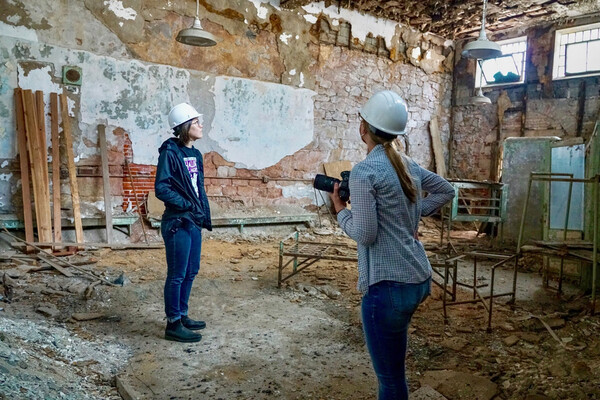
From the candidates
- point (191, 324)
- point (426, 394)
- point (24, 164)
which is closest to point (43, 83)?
point (24, 164)

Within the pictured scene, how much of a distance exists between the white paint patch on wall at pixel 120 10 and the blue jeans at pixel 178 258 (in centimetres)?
458

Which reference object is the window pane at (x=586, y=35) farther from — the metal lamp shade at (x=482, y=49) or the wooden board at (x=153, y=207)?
the wooden board at (x=153, y=207)

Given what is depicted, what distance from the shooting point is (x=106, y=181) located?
20.5ft

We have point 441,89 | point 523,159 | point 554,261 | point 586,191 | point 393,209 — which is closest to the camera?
point 393,209

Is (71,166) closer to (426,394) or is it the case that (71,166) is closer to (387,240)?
(426,394)

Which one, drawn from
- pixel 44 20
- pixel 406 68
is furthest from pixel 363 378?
pixel 406 68

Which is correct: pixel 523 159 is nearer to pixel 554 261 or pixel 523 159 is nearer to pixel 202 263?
pixel 554 261

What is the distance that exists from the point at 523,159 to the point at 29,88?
7.53 m

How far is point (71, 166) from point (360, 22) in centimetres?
624

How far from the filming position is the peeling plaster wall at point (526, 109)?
8898 millimetres

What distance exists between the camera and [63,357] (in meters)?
2.90

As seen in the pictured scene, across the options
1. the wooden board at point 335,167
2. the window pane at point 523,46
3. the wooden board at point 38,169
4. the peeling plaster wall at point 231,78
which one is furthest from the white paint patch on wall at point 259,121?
the window pane at point 523,46

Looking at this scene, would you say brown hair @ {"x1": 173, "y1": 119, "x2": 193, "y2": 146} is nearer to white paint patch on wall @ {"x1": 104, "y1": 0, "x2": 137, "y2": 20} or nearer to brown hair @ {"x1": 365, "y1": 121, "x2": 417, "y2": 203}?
brown hair @ {"x1": 365, "y1": 121, "x2": 417, "y2": 203}

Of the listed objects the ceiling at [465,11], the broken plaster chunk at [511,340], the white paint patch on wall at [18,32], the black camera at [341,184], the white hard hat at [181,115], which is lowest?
the broken plaster chunk at [511,340]
